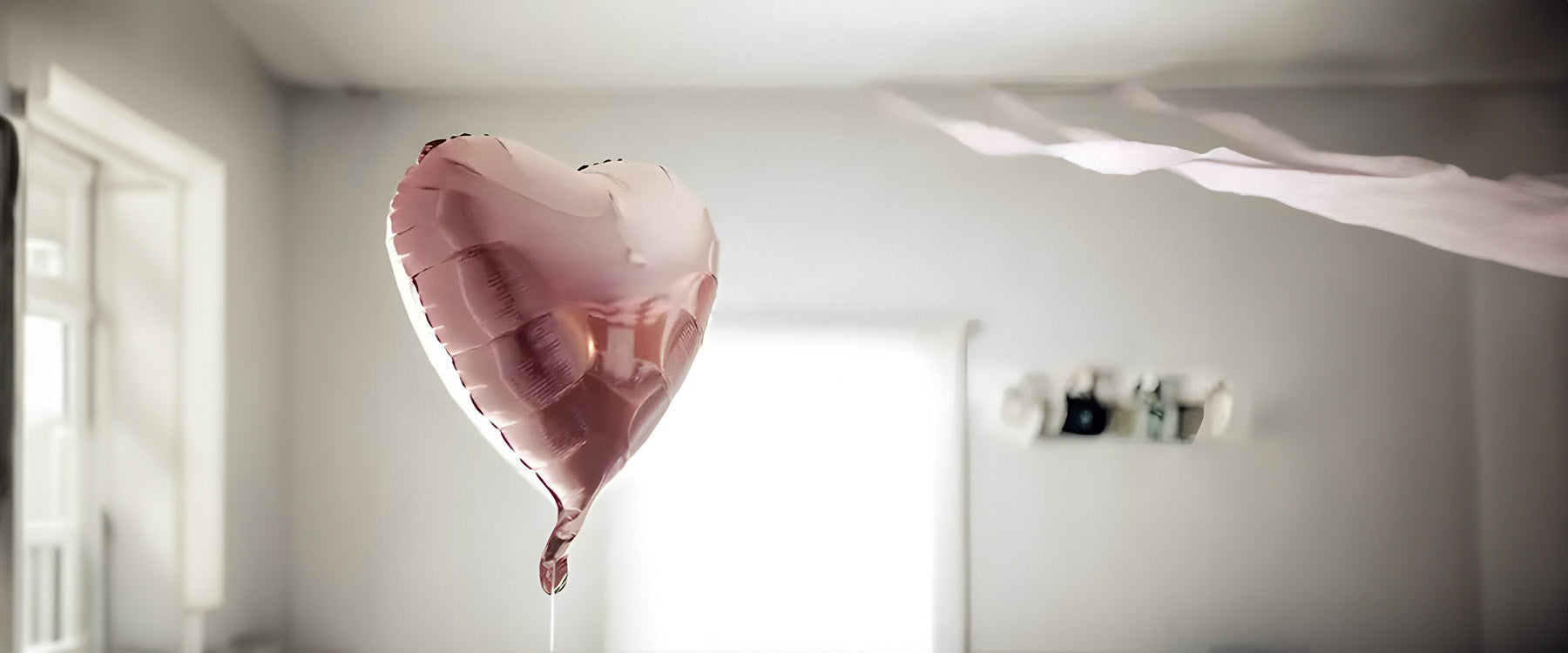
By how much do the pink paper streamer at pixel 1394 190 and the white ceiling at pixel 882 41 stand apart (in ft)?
1.93

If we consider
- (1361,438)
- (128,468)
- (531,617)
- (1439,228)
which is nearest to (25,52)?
(128,468)

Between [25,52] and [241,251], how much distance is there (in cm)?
45

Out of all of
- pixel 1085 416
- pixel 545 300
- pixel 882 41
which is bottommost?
pixel 1085 416

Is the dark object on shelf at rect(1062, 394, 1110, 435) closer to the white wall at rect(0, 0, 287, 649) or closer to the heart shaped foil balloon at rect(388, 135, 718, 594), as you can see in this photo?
the heart shaped foil balloon at rect(388, 135, 718, 594)

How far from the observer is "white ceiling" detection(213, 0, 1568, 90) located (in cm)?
172

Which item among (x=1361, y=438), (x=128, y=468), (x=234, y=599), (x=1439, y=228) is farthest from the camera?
(x=1361, y=438)

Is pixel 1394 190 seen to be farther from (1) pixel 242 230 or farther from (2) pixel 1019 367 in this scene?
(1) pixel 242 230

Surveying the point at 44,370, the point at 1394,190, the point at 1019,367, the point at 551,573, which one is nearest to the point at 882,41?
the point at 1019,367

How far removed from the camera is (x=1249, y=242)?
1.85 meters

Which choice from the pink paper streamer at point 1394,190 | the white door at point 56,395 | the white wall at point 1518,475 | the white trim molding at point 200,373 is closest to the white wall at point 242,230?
the white trim molding at point 200,373

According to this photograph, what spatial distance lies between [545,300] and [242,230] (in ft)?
3.37

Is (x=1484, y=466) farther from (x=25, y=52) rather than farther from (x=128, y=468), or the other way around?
(x=25, y=52)

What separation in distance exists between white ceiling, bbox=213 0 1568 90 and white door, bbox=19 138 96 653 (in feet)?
1.40

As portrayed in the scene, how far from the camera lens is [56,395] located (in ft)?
5.02
